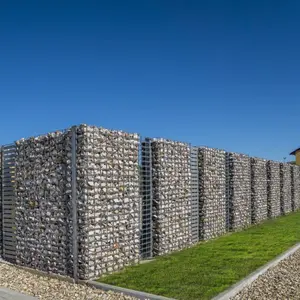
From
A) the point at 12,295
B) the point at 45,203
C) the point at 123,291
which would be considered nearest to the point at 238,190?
the point at 45,203

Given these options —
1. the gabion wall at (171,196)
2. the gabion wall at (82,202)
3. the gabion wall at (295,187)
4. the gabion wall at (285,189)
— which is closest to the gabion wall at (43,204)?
the gabion wall at (82,202)

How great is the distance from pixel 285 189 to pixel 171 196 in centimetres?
1148

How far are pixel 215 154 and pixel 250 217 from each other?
397cm

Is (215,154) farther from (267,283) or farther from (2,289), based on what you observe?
(2,289)

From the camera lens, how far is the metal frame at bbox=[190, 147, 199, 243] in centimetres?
961

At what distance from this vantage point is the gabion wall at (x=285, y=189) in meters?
17.4

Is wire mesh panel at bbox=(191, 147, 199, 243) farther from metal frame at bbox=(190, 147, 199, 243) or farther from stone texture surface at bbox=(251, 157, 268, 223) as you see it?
stone texture surface at bbox=(251, 157, 268, 223)

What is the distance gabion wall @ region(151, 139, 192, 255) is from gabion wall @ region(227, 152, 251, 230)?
333 cm

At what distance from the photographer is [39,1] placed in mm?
10227

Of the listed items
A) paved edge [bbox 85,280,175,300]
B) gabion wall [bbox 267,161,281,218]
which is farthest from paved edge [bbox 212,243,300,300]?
gabion wall [bbox 267,161,281,218]

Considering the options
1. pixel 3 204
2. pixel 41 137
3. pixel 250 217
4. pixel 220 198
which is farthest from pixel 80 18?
pixel 250 217

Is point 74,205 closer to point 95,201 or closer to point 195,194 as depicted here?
point 95,201

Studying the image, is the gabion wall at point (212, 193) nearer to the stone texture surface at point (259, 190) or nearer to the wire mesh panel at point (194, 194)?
the wire mesh panel at point (194, 194)

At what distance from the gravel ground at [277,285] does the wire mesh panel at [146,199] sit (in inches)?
104
